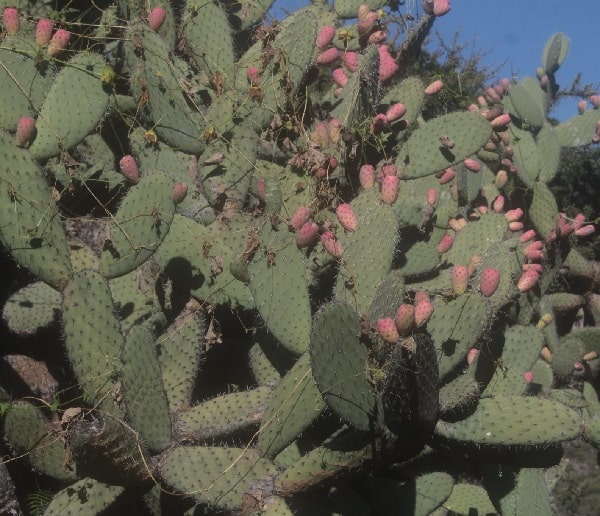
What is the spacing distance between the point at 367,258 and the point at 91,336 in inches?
37.8

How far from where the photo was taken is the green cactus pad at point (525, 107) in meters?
4.62

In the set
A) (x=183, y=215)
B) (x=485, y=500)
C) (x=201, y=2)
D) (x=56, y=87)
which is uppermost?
(x=201, y=2)

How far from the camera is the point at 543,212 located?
4254 millimetres

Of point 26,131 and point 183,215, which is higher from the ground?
point 26,131

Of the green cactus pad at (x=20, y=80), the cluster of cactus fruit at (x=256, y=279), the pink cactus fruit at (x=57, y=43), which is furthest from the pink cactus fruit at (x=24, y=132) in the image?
the pink cactus fruit at (x=57, y=43)

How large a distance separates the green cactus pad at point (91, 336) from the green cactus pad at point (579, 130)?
392 centimetres

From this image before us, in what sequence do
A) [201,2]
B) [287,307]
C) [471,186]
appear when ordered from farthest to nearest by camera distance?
1. [471,186]
2. [201,2]
3. [287,307]

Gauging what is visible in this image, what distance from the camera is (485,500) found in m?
3.25

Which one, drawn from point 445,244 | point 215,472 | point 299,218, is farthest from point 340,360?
point 445,244

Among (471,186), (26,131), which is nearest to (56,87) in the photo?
(26,131)

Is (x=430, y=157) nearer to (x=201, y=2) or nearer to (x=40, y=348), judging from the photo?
(x=201, y=2)

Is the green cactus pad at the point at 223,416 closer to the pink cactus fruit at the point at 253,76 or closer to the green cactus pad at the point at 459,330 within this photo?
the green cactus pad at the point at 459,330

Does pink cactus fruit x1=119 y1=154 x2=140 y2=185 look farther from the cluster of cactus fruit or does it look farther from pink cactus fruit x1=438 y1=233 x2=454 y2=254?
pink cactus fruit x1=438 y1=233 x2=454 y2=254

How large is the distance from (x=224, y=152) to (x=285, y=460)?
3.99ft
